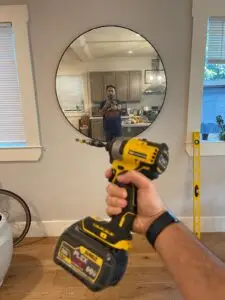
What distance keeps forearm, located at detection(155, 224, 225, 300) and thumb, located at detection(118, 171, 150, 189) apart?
0.15m

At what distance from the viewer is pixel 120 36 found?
207 centimetres

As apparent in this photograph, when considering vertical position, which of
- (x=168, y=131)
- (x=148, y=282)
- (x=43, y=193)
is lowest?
(x=148, y=282)

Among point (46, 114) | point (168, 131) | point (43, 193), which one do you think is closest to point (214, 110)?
point (168, 131)

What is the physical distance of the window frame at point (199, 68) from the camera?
2008 millimetres

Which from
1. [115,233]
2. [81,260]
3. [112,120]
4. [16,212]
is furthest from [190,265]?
[16,212]

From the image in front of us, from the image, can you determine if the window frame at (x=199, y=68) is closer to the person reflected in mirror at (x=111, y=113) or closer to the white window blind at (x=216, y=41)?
the white window blind at (x=216, y=41)

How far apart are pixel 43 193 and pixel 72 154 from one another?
18.9 inches

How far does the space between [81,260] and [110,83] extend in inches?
62.8

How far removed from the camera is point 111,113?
2219mm

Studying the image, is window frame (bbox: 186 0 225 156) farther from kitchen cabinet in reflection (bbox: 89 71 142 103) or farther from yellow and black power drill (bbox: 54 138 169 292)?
yellow and black power drill (bbox: 54 138 169 292)

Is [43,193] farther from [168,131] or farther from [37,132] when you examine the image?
[168,131]

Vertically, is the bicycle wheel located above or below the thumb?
below

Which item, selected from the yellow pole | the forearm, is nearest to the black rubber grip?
the forearm

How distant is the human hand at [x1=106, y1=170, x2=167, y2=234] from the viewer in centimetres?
82
